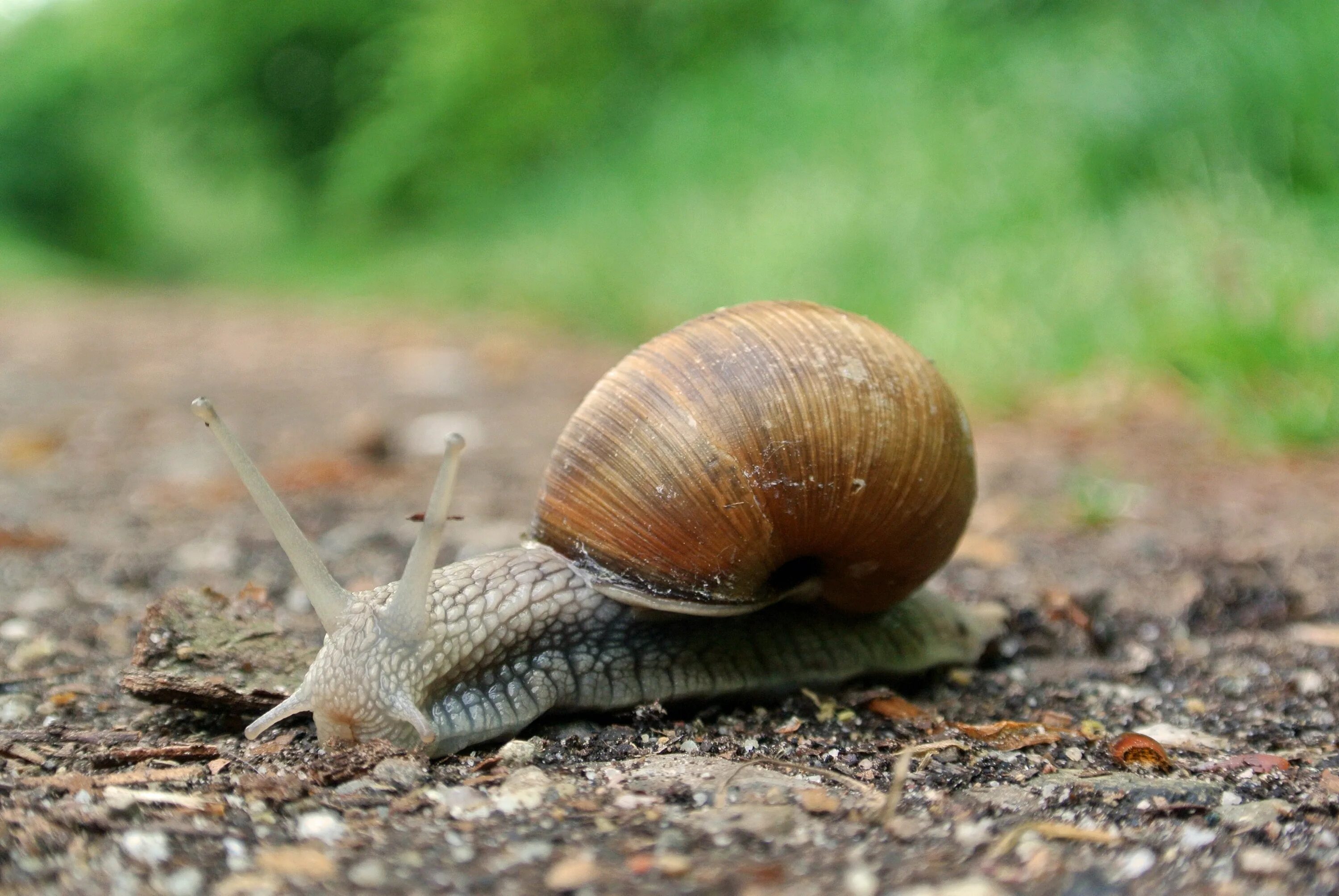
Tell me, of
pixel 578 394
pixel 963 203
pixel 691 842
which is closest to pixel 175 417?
pixel 578 394

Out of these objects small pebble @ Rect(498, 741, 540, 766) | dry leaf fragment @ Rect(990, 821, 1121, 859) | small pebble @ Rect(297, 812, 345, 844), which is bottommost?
dry leaf fragment @ Rect(990, 821, 1121, 859)

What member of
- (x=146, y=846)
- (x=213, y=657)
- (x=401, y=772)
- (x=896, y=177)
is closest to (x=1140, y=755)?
(x=401, y=772)

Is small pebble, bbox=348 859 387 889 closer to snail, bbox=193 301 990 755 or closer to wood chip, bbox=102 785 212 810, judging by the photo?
wood chip, bbox=102 785 212 810

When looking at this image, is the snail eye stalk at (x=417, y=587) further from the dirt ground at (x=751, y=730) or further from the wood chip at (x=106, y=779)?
the wood chip at (x=106, y=779)

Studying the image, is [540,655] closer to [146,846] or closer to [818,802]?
[818,802]

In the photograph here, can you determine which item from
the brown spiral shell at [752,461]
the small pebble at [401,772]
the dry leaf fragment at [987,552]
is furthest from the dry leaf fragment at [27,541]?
the dry leaf fragment at [987,552]

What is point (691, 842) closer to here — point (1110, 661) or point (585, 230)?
point (1110, 661)

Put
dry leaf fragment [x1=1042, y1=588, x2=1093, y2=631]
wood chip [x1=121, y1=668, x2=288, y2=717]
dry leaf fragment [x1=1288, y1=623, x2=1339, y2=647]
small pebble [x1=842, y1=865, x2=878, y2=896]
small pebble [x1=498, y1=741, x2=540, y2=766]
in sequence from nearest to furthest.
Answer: small pebble [x1=842, y1=865, x2=878, y2=896]
small pebble [x1=498, y1=741, x2=540, y2=766]
wood chip [x1=121, y1=668, x2=288, y2=717]
dry leaf fragment [x1=1288, y1=623, x2=1339, y2=647]
dry leaf fragment [x1=1042, y1=588, x2=1093, y2=631]

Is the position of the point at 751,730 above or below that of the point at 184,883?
below

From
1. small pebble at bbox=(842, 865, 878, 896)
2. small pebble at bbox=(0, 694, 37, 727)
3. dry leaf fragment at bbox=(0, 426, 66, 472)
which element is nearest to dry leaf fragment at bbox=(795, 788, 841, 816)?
small pebble at bbox=(842, 865, 878, 896)
